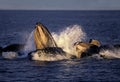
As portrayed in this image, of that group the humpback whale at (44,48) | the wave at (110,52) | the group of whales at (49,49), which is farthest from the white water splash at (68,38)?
the wave at (110,52)

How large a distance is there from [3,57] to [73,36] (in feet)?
34.8

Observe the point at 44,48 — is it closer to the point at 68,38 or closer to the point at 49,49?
the point at 49,49

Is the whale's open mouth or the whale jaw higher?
the whale's open mouth

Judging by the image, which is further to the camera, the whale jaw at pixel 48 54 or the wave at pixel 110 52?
the wave at pixel 110 52

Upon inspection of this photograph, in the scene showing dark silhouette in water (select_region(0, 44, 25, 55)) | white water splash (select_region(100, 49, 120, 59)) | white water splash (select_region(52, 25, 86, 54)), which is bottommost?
white water splash (select_region(100, 49, 120, 59))

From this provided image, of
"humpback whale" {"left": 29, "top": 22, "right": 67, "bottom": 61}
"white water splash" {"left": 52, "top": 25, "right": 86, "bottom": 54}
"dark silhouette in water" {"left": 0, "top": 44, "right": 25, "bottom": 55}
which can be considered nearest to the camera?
"humpback whale" {"left": 29, "top": 22, "right": 67, "bottom": 61}

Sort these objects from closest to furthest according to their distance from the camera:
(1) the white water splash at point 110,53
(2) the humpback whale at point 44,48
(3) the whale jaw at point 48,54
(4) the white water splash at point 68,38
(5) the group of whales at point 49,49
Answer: (3) the whale jaw at point 48,54
(2) the humpback whale at point 44,48
(5) the group of whales at point 49,49
(1) the white water splash at point 110,53
(4) the white water splash at point 68,38

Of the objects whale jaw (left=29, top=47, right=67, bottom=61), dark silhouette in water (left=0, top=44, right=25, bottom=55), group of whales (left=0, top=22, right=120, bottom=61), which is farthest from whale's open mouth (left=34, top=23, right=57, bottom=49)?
dark silhouette in water (left=0, top=44, right=25, bottom=55)

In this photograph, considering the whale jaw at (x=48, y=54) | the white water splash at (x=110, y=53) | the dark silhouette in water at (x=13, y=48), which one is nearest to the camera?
the whale jaw at (x=48, y=54)

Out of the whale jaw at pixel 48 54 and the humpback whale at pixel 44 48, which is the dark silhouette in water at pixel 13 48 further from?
the humpback whale at pixel 44 48

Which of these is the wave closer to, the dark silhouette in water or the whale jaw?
the whale jaw

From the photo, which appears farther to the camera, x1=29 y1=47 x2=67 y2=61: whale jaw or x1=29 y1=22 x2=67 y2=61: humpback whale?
x1=29 y1=22 x2=67 y2=61: humpback whale

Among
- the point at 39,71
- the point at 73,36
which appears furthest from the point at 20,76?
the point at 73,36

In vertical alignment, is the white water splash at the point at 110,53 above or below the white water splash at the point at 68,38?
below
